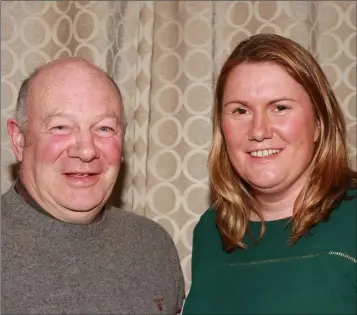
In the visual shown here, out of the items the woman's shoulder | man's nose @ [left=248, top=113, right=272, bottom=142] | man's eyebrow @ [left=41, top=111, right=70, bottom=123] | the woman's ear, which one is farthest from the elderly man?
the woman's ear

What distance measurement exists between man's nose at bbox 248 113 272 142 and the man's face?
1.37 feet

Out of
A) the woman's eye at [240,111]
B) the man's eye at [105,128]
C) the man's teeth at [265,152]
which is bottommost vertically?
the man's teeth at [265,152]

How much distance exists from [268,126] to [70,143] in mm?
581

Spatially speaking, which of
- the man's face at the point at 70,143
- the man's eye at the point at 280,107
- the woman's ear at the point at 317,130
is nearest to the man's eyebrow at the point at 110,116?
the man's face at the point at 70,143

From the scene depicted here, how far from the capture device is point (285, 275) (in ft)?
5.38

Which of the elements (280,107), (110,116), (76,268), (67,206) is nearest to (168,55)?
(110,116)

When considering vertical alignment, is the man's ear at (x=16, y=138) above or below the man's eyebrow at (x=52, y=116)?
below

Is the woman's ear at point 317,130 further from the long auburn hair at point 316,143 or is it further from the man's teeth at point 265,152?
the man's teeth at point 265,152

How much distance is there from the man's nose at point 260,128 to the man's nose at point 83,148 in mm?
469

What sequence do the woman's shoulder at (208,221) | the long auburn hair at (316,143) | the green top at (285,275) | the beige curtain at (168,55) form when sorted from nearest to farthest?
the green top at (285,275)
the long auburn hair at (316,143)
the woman's shoulder at (208,221)
the beige curtain at (168,55)

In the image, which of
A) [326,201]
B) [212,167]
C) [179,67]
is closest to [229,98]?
[212,167]

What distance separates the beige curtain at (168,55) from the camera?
2266 millimetres

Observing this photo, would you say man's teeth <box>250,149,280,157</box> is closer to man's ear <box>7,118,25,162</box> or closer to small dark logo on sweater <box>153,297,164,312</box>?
small dark logo on sweater <box>153,297,164,312</box>

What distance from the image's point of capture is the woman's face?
5.47 ft
